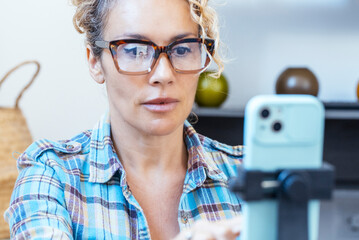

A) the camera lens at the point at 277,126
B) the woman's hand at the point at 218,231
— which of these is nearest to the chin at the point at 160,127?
the woman's hand at the point at 218,231

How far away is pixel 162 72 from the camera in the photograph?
3.24 feet

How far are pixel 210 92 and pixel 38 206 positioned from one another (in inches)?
46.6

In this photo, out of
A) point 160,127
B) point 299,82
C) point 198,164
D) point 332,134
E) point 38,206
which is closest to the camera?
point 38,206

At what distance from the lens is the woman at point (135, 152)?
38.4 inches

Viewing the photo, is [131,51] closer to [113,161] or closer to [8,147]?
[113,161]

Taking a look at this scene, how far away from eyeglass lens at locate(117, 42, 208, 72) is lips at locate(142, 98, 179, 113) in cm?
6

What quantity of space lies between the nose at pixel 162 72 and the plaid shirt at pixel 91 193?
0.63ft

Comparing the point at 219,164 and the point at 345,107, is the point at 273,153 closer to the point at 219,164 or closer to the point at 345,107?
the point at 219,164

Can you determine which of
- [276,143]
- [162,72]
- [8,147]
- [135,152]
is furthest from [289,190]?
[8,147]

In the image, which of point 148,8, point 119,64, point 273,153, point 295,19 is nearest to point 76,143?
point 119,64

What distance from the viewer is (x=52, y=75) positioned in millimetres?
2143

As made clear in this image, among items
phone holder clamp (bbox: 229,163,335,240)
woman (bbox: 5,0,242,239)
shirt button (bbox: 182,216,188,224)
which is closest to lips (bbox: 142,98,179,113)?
woman (bbox: 5,0,242,239)

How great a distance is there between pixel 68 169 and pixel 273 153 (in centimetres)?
60

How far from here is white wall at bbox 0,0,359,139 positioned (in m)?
2.13
